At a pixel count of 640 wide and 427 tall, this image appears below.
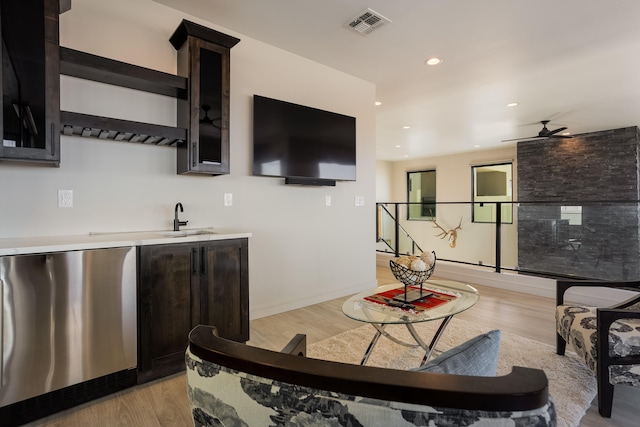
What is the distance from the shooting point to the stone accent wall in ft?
13.6

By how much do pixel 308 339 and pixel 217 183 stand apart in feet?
5.18

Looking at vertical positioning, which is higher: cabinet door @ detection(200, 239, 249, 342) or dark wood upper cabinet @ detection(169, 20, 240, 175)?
dark wood upper cabinet @ detection(169, 20, 240, 175)

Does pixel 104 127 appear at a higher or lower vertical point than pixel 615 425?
higher

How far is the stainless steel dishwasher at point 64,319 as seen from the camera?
166cm

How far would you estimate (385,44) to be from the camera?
3211mm

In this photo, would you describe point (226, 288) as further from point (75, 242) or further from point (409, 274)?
point (409, 274)

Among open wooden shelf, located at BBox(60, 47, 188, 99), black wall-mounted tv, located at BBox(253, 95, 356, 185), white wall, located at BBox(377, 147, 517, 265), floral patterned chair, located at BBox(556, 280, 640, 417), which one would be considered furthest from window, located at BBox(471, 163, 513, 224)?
open wooden shelf, located at BBox(60, 47, 188, 99)

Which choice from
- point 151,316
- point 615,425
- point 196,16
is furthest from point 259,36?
point 615,425

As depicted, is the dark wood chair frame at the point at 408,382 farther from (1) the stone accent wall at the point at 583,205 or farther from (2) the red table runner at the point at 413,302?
(1) the stone accent wall at the point at 583,205

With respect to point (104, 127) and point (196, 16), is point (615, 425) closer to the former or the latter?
point (104, 127)

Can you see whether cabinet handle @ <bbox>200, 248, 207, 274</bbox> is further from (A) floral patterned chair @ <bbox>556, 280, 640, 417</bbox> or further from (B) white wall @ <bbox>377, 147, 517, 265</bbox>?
(B) white wall @ <bbox>377, 147, 517, 265</bbox>

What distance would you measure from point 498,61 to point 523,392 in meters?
4.01

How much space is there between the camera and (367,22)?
9.22 ft

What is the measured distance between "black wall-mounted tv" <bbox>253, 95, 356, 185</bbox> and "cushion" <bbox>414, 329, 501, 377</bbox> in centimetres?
265
